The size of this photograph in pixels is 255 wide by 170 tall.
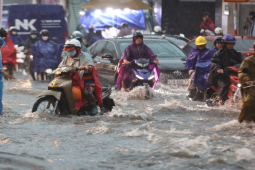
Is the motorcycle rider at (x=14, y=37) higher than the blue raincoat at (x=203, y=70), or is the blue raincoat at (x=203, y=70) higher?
the motorcycle rider at (x=14, y=37)

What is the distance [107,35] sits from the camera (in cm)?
2789

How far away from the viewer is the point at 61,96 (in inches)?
356

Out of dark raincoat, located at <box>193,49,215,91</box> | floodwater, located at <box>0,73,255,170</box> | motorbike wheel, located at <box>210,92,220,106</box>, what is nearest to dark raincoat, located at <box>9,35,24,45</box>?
floodwater, located at <box>0,73,255,170</box>

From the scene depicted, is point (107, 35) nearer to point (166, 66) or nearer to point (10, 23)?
point (10, 23)

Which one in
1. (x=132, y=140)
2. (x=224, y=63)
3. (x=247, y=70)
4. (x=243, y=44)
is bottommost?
(x=132, y=140)

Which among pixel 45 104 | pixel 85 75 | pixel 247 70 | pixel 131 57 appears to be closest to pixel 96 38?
pixel 131 57

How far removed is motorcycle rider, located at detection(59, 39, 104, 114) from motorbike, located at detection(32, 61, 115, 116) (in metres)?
0.17

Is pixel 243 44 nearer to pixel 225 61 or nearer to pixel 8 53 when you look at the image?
pixel 225 61

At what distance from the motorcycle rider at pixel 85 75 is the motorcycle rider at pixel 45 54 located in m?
9.97

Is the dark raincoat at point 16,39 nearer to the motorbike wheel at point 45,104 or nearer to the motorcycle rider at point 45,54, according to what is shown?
the motorcycle rider at point 45,54

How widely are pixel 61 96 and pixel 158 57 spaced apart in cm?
595

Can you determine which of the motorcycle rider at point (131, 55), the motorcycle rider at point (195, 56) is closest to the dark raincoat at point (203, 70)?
the motorcycle rider at point (195, 56)

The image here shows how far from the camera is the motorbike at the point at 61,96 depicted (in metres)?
8.98

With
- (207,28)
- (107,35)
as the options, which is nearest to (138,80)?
(207,28)
